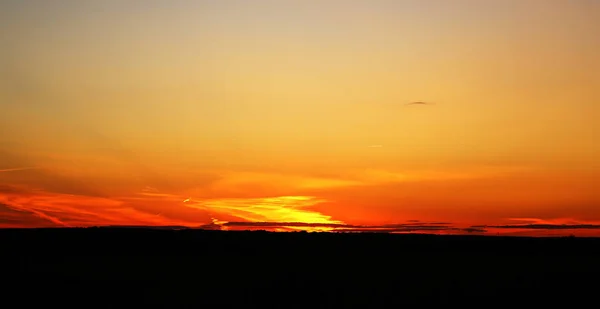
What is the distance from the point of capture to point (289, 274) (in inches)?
1462

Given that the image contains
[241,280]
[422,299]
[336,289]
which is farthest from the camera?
[241,280]

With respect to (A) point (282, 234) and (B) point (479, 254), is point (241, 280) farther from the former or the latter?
(A) point (282, 234)

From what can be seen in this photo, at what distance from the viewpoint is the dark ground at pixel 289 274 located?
29.5 m

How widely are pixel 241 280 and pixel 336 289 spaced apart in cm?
494

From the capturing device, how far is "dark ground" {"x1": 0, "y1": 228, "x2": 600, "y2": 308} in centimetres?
2948

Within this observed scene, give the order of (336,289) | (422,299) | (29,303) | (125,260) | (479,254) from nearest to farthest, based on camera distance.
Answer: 1. (29,303)
2. (422,299)
3. (336,289)
4. (125,260)
5. (479,254)

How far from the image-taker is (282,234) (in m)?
74.8

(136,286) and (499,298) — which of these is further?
(136,286)

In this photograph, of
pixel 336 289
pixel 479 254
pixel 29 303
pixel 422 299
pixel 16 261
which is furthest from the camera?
pixel 479 254

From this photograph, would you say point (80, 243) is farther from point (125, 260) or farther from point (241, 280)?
point (241, 280)

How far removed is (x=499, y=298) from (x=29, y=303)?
60.5 ft

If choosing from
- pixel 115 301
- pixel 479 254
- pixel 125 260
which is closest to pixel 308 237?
pixel 479 254

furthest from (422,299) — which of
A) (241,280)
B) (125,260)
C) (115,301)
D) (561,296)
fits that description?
(125,260)

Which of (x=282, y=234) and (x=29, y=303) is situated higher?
(x=282, y=234)
